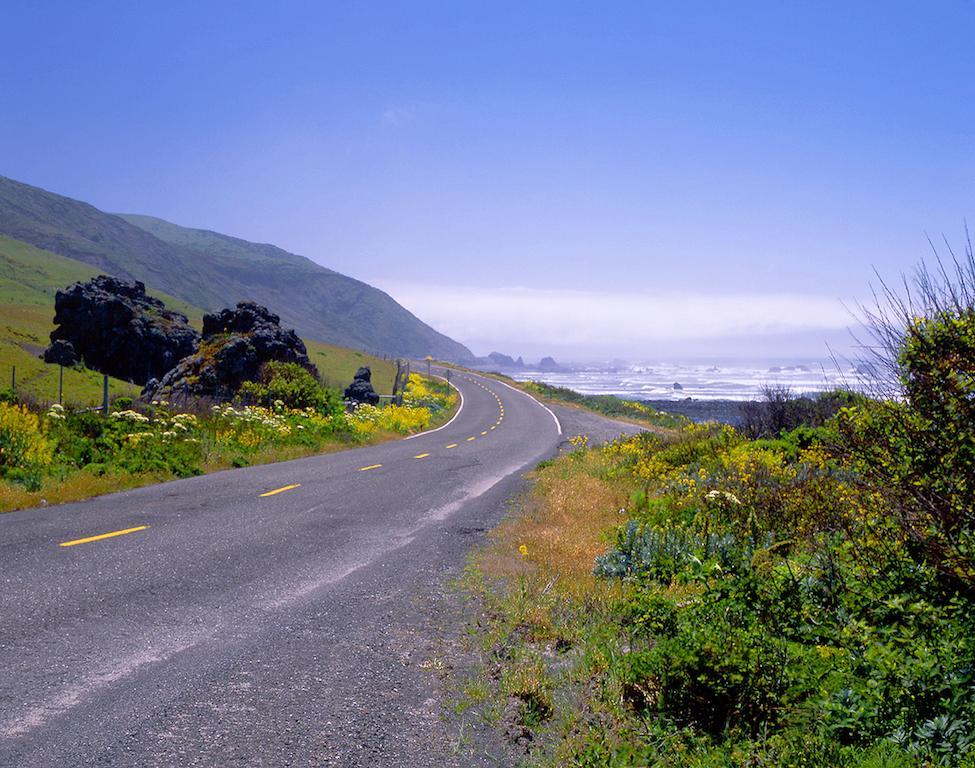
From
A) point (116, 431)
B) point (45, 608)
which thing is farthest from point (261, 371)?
point (45, 608)

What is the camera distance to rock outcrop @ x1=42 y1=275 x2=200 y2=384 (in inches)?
1944

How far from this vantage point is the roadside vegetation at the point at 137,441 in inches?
455

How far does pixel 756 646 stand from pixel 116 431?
1411cm

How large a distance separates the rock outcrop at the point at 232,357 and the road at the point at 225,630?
1820 centimetres

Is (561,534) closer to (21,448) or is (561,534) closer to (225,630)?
(225,630)

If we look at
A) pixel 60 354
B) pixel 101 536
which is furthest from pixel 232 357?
pixel 60 354

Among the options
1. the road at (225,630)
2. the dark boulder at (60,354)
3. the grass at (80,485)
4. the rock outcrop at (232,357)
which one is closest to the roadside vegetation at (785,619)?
the road at (225,630)

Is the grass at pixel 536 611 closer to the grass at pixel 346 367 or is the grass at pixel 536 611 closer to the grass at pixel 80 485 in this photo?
the grass at pixel 80 485

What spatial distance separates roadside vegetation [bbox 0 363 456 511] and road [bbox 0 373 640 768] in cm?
105

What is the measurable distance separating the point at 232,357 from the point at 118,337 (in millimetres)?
25602

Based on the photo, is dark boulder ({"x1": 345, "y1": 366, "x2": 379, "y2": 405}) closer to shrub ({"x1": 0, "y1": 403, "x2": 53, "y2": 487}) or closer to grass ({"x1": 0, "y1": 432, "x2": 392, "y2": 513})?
grass ({"x1": 0, "y1": 432, "x2": 392, "y2": 513})

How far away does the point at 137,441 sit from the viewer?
14398mm

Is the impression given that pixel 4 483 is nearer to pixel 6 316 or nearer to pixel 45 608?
pixel 45 608

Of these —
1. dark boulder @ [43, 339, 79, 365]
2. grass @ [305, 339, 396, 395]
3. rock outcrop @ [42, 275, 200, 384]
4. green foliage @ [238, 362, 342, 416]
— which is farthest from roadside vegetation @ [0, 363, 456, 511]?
grass @ [305, 339, 396, 395]
